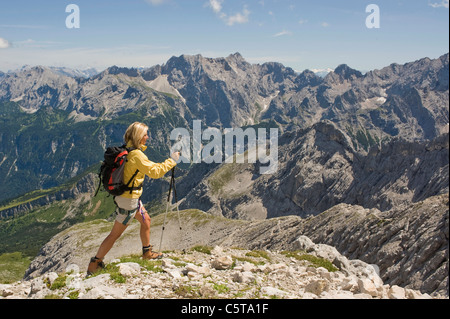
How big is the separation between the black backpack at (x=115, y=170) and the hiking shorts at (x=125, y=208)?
0.50 metres

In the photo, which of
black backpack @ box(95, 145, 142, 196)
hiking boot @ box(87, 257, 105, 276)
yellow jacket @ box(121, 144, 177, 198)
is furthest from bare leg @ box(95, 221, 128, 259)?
yellow jacket @ box(121, 144, 177, 198)

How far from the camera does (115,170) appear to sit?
14273 mm

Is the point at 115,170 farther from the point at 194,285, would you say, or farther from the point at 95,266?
the point at 194,285

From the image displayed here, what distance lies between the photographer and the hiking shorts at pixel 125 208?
14.7 meters

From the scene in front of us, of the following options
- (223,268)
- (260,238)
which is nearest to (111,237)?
(223,268)

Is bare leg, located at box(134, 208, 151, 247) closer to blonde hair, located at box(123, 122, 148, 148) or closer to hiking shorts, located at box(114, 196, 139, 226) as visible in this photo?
hiking shorts, located at box(114, 196, 139, 226)

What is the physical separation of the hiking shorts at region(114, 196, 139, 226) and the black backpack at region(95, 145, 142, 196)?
498 millimetres

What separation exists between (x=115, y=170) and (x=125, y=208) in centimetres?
177

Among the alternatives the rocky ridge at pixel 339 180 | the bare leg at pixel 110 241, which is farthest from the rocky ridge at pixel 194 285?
the rocky ridge at pixel 339 180

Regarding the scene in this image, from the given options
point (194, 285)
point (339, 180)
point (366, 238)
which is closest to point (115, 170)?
point (194, 285)

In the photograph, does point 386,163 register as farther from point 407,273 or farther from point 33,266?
point 33,266
